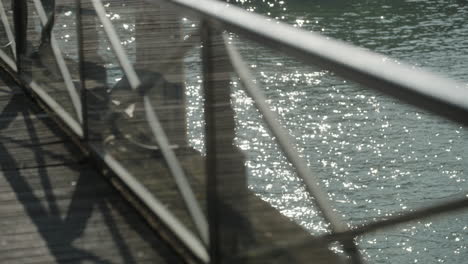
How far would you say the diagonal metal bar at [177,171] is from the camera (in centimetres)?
284

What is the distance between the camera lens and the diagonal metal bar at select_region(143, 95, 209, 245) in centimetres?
284

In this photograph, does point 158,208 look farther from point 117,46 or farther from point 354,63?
point 354,63

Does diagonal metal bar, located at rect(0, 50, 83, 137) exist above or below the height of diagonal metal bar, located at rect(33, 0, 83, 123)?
below

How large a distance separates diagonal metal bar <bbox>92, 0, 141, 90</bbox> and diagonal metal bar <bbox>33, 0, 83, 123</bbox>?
627 millimetres

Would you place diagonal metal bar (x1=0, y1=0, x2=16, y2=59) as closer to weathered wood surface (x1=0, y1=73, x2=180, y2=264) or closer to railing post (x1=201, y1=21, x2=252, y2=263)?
weathered wood surface (x1=0, y1=73, x2=180, y2=264)

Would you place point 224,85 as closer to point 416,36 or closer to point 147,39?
point 147,39

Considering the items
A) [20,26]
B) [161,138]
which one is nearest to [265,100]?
[161,138]

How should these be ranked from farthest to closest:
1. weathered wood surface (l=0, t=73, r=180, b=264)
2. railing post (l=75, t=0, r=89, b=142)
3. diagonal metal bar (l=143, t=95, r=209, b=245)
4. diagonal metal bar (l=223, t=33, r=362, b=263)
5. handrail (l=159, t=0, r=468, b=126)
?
1. railing post (l=75, t=0, r=89, b=142)
2. weathered wood surface (l=0, t=73, r=180, b=264)
3. diagonal metal bar (l=143, t=95, r=209, b=245)
4. diagonal metal bar (l=223, t=33, r=362, b=263)
5. handrail (l=159, t=0, r=468, b=126)

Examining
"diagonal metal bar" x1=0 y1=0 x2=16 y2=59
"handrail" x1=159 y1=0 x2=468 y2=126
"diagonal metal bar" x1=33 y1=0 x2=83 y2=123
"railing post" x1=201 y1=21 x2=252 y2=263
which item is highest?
"handrail" x1=159 y1=0 x2=468 y2=126

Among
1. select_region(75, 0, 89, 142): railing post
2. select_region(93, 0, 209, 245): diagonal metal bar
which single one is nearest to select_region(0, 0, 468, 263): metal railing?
select_region(93, 0, 209, 245): diagonal metal bar

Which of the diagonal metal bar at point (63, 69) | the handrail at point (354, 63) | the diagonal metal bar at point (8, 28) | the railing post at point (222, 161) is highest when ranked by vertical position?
the handrail at point (354, 63)

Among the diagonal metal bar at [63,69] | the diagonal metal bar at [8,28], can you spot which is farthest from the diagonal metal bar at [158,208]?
the diagonal metal bar at [8,28]

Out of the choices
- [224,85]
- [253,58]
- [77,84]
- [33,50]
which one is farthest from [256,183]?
[33,50]

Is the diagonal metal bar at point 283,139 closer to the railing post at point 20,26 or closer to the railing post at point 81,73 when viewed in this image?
the railing post at point 81,73
